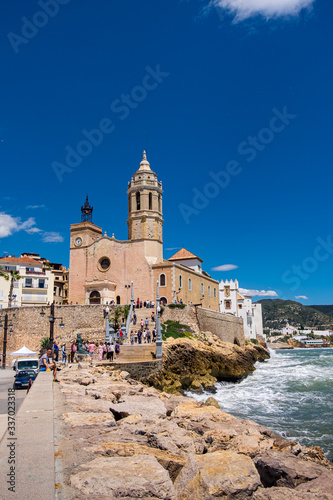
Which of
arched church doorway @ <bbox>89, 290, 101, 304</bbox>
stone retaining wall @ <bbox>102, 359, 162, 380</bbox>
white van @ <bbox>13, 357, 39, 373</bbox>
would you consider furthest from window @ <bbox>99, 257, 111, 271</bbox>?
white van @ <bbox>13, 357, 39, 373</bbox>

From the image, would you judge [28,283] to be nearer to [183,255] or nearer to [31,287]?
[31,287]

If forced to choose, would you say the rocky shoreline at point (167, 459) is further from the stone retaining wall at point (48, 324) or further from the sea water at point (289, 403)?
the stone retaining wall at point (48, 324)

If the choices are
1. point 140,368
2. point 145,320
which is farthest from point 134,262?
point 140,368

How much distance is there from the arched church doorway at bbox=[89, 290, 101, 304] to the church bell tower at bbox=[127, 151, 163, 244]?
6790mm

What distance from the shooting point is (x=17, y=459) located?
4.49 meters

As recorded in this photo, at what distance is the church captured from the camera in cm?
4009

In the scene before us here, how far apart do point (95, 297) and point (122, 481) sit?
1456 inches

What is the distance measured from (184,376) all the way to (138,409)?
17808mm

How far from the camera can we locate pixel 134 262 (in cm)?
4141

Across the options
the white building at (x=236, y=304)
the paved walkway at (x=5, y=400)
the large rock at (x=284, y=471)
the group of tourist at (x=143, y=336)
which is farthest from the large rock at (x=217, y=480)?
the white building at (x=236, y=304)

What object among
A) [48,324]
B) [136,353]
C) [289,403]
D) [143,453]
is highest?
[48,324]

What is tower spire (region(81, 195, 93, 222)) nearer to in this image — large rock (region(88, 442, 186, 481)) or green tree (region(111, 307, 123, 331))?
green tree (region(111, 307, 123, 331))

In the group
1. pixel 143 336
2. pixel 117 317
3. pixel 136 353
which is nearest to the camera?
pixel 136 353

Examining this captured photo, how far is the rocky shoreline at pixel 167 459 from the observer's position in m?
4.41
